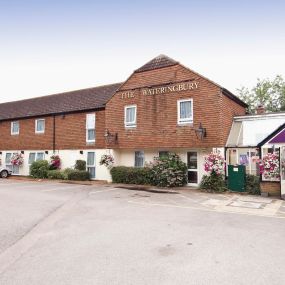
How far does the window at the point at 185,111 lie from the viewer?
1812cm

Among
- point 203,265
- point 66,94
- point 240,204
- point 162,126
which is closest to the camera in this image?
point 203,265

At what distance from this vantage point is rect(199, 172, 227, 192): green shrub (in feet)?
53.1

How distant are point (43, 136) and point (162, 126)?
1242cm

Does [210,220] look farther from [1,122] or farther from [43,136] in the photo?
[1,122]

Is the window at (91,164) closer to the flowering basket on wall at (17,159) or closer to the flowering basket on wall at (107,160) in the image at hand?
the flowering basket on wall at (107,160)

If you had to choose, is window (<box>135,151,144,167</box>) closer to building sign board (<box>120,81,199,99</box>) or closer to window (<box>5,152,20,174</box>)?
building sign board (<box>120,81,199,99</box>)

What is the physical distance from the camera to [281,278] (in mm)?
4930

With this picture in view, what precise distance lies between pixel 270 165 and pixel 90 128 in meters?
13.9

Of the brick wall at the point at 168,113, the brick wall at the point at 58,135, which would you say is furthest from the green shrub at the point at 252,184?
the brick wall at the point at 58,135

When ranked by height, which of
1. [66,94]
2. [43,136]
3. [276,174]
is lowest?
[276,174]

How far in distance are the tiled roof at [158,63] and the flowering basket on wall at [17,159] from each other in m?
14.4

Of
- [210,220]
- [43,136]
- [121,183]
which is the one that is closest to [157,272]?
[210,220]

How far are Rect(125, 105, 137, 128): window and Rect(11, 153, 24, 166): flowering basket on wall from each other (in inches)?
489

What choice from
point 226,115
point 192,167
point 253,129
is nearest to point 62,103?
point 192,167
